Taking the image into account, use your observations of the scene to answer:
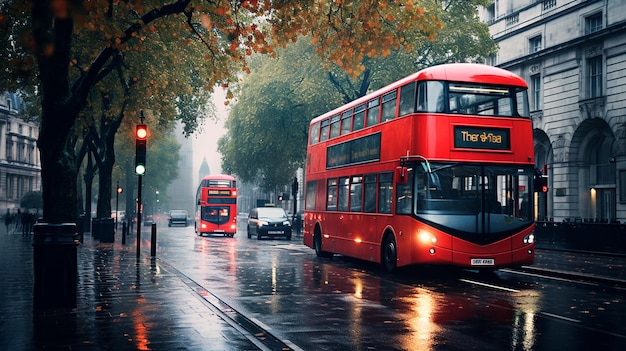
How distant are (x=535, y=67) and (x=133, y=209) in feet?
148

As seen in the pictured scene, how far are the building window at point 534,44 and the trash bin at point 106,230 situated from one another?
24.4m

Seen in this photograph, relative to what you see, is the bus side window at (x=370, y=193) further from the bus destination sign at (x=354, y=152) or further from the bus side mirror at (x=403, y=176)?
the bus side mirror at (x=403, y=176)

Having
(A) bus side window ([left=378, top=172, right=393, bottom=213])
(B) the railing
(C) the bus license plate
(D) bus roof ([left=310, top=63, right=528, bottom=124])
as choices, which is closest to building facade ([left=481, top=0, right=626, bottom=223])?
(B) the railing

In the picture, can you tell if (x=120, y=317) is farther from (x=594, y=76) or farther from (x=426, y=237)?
(x=594, y=76)

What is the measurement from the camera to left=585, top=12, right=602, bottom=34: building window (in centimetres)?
3353

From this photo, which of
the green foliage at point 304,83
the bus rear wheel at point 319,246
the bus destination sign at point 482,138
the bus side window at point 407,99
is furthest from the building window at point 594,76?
the bus side window at point 407,99

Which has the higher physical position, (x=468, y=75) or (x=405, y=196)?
(x=468, y=75)

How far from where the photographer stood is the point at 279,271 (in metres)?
17.1

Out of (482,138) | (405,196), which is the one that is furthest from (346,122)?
(482,138)

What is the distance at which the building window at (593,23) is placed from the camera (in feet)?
110

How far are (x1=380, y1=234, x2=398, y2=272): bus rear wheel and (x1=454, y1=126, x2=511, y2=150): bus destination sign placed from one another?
2959mm

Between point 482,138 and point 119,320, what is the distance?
8920 millimetres

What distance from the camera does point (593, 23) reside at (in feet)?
112

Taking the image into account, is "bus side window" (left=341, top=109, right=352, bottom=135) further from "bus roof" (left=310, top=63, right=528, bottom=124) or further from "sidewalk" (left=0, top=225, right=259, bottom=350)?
"sidewalk" (left=0, top=225, right=259, bottom=350)
